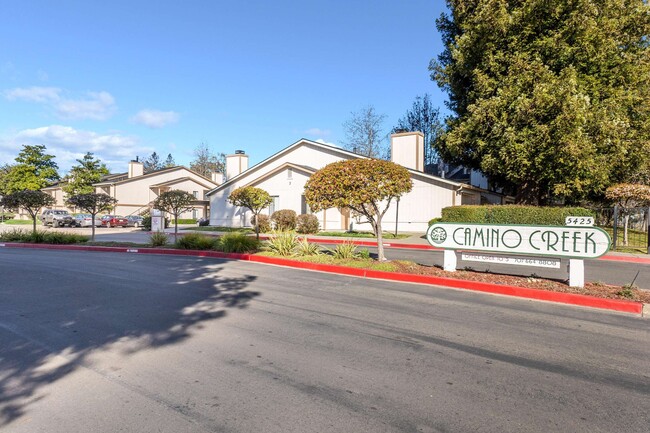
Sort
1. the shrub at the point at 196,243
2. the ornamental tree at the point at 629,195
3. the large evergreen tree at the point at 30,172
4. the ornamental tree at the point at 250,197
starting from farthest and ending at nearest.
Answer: the large evergreen tree at the point at 30,172 → the ornamental tree at the point at 250,197 → the ornamental tree at the point at 629,195 → the shrub at the point at 196,243

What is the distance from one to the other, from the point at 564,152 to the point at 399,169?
Answer: 1040cm

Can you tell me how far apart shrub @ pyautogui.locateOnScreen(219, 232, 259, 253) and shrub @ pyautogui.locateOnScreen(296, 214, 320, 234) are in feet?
35.8

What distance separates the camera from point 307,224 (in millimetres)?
24750

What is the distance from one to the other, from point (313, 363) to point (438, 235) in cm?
599

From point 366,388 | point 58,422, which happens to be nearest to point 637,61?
point 366,388

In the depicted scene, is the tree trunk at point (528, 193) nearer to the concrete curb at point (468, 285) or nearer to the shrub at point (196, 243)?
the concrete curb at point (468, 285)

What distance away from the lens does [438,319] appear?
5.86 meters

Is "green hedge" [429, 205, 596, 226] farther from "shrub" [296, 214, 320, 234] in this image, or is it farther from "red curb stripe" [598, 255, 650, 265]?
"shrub" [296, 214, 320, 234]

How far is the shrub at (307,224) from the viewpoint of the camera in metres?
24.8

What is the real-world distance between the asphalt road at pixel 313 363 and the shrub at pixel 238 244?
235 inches

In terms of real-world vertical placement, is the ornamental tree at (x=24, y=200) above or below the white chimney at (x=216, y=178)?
below

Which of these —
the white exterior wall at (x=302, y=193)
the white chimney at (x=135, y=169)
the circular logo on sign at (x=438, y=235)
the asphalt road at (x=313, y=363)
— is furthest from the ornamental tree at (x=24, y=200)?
the white chimney at (x=135, y=169)

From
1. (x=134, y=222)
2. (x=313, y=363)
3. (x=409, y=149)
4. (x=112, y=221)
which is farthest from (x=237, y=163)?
(x=313, y=363)

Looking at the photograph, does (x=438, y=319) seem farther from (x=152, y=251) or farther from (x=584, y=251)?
(x=152, y=251)
